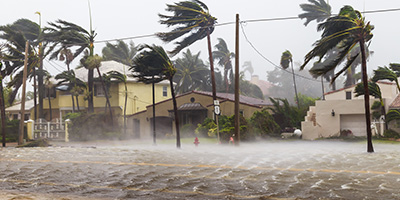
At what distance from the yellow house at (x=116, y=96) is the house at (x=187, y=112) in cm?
311

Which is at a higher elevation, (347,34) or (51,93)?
(347,34)

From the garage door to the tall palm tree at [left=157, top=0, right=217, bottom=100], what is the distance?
973 cm

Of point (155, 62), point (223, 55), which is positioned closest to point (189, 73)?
point (223, 55)

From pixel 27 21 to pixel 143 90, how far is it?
51.8 feet

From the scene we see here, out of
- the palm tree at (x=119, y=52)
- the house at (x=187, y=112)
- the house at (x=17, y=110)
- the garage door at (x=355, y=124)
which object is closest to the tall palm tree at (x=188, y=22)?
the house at (x=187, y=112)

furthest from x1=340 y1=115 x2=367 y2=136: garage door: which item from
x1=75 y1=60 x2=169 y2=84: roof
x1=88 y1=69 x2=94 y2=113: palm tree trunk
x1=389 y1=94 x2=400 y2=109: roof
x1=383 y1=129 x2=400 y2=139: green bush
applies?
x1=88 y1=69 x2=94 y2=113: palm tree trunk

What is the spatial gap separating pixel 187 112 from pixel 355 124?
14.1m

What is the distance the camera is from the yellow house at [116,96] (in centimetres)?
4500

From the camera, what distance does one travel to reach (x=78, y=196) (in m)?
9.79

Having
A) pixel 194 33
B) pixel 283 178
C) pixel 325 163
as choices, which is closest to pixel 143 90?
pixel 194 33

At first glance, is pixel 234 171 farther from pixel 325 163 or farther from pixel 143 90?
pixel 143 90

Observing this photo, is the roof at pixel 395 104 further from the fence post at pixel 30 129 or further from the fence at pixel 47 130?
the fence post at pixel 30 129

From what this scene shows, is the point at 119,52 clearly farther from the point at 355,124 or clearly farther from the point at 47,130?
the point at 355,124

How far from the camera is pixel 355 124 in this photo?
3177 cm
